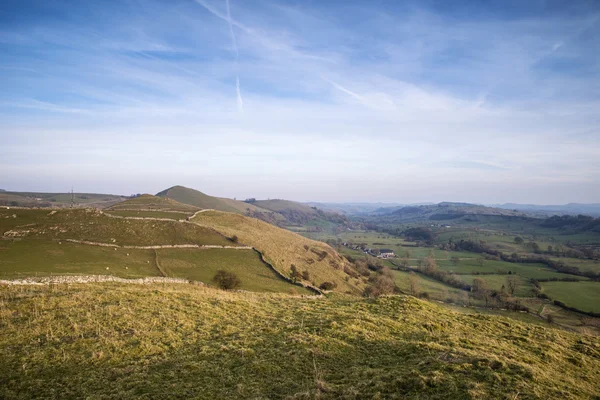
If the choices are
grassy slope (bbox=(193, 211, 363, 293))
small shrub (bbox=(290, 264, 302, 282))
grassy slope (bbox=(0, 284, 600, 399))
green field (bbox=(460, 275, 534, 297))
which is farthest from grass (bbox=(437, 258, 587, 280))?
grassy slope (bbox=(0, 284, 600, 399))

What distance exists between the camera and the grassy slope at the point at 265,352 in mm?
10367

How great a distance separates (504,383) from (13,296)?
2790cm

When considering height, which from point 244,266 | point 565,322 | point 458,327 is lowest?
point 565,322

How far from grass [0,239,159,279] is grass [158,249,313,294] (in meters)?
3.10

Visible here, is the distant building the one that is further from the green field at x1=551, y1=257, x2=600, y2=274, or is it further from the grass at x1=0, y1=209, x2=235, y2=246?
the grass at x1=0, y1=209, x2=235, y2=246

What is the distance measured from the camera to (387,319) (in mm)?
19062

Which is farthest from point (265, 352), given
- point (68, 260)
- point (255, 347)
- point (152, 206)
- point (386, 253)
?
point (386, 253)

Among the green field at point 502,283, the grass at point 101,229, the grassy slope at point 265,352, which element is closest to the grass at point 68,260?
the grass at point 101,229

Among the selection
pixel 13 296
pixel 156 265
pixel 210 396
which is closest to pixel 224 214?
pixel 156 265

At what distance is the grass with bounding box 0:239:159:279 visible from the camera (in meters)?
33.9

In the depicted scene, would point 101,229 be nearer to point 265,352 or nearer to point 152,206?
point 152,206

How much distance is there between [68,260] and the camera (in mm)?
39688

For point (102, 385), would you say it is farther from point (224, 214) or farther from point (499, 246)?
point (499, 246)

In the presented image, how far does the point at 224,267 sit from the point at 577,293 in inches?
3746
